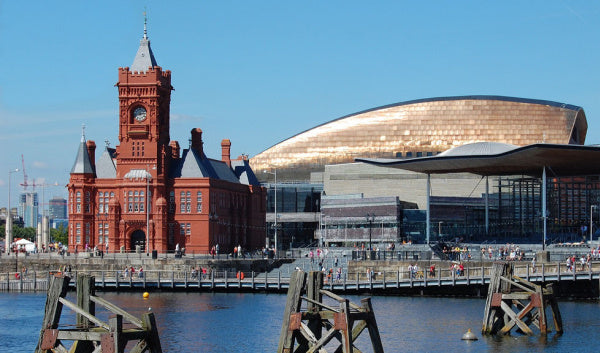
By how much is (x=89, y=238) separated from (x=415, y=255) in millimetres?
36540

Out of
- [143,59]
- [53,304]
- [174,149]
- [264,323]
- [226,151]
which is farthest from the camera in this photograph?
[226,151]

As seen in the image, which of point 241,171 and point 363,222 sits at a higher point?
point 241,171

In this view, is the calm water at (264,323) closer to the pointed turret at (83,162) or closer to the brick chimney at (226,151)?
the pointed turret at (83,162)

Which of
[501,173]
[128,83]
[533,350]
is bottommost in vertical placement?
[533,350]

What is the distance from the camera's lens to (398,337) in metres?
57.5

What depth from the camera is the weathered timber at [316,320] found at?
42.2m

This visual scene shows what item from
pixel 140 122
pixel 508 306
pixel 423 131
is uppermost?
pixel 423 131

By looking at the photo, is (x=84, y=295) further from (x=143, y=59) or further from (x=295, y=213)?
(x=295, y=213)

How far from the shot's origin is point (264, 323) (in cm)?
6462

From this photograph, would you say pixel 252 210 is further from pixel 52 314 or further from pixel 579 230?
pixel 52 314

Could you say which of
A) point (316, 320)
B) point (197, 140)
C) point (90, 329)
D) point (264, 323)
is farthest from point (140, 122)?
point (90, 329)

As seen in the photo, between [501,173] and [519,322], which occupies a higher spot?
[501,173]

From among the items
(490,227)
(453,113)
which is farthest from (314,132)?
(490,227)

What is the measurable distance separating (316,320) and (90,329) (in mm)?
8688
